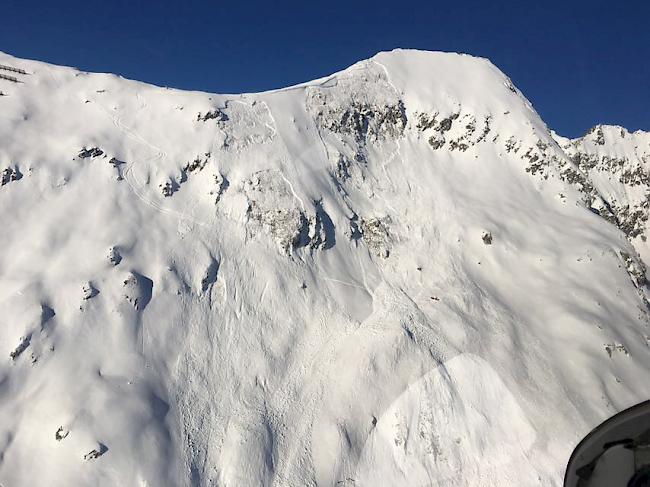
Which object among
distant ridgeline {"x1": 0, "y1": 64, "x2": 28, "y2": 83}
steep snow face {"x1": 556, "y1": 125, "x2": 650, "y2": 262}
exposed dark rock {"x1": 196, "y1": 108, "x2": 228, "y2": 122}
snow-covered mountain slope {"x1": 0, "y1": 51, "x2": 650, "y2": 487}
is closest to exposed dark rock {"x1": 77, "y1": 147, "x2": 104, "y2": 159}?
snow-covered mountain slope {"x1": 0, "y1": 51, "x2": 650, "y2": 487}

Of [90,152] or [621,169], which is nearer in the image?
[90,152]

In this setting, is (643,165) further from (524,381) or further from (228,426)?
(228,426)

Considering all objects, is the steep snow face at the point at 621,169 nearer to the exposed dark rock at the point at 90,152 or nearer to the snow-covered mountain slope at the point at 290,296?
the snow-covered mountain slope at the point at 290,296

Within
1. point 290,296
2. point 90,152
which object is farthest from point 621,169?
point 90,152

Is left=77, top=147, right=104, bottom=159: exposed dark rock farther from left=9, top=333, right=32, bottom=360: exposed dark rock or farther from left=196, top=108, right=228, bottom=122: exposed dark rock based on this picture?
left=9, top=333, right=32, bottom=360: exposed dark rock

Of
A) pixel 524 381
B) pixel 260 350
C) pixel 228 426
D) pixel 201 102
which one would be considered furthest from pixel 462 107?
pixel 228 426

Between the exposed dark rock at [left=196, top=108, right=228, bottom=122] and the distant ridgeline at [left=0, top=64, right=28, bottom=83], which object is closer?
the distant ridgeline at [left=0, top=64, right=28, bottom=83]

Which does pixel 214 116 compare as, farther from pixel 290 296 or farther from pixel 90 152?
pixel 290 296

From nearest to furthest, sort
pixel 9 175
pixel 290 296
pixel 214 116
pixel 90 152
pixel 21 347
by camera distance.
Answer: pixel 21 347 < pixel 9 175 < pixel 290 296 < pixel 90 152 < pixel 214 116
